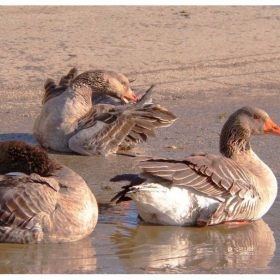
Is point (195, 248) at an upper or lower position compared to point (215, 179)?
lower

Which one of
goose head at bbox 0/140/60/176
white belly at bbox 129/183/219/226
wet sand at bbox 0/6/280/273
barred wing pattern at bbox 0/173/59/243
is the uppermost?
goose head at bbox 0/140/60/176

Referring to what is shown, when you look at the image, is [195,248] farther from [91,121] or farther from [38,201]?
[91,121]

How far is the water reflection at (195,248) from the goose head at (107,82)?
321cm

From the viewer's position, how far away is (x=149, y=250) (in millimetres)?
7086

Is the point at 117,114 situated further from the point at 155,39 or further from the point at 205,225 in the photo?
the point at 155,39

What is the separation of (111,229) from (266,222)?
143 centimetres

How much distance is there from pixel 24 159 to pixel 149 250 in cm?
124

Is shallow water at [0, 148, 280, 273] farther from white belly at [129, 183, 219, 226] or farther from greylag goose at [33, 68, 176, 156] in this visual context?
greylag goose at [33, 68, 176, 156]

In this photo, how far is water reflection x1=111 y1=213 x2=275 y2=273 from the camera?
6.64 metres

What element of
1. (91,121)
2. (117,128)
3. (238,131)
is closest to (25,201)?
(238,131)

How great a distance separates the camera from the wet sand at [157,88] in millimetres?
6859

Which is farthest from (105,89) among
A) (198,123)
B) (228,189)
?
(228,189)

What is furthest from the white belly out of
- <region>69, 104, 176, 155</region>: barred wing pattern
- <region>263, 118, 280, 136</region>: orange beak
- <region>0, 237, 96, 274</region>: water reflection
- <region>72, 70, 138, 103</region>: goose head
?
<region>72, 70, 138, 103</region>: goose head

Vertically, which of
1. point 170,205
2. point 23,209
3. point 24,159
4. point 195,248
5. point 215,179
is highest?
point 24,159
